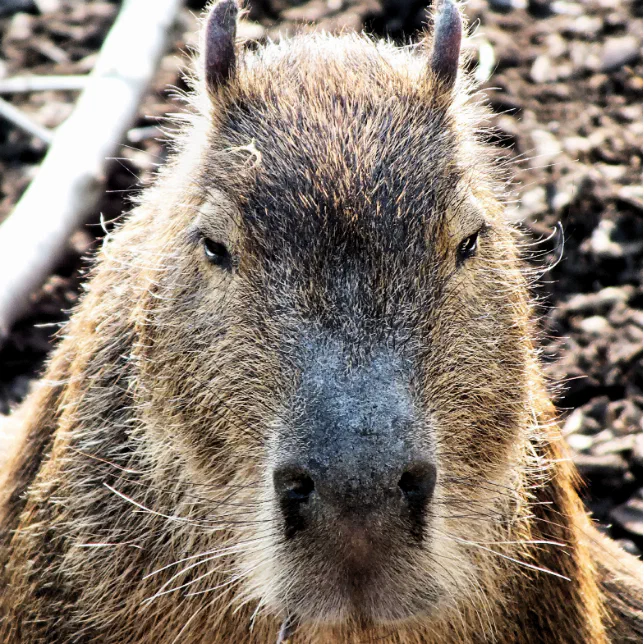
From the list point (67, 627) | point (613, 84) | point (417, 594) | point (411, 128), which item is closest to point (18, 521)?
point (67, 627)

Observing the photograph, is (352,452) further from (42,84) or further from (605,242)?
(42,84)

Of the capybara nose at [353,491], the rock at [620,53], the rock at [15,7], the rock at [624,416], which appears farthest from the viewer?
the rock at [15,7]

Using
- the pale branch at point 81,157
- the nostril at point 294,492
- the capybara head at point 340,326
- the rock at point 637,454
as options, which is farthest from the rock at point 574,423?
the pale branch at point 81,157

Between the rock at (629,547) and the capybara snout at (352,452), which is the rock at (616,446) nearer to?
the rock at (629,547)

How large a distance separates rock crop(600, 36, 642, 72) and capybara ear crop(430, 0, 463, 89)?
12.8ft

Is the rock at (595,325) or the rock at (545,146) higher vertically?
the rock at (545,146)

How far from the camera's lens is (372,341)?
291cm

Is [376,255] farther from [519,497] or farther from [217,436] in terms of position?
[519,497]

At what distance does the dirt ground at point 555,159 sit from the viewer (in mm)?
5660

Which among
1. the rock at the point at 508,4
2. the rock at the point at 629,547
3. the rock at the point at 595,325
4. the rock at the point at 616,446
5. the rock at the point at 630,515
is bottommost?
the rock at the point at 629,547

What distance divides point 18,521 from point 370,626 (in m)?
1.88

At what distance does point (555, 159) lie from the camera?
22.2ft

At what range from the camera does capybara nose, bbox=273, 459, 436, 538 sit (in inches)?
105

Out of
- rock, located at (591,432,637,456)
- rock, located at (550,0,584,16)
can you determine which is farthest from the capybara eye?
rock, located at (550,0,584,16)
